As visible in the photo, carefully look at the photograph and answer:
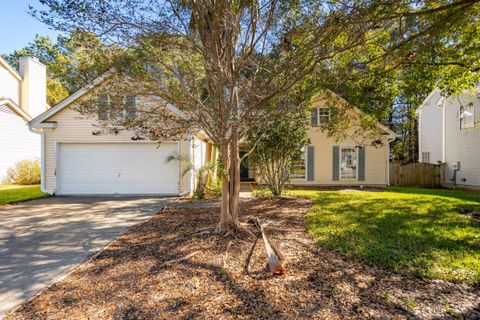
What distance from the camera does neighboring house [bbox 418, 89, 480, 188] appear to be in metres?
14.3

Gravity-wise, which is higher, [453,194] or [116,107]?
[116,107]

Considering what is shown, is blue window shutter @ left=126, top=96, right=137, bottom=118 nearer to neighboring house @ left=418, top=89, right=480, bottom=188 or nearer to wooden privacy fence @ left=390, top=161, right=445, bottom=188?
neighboring house @ left=418, top=89, right=480, bottom=188

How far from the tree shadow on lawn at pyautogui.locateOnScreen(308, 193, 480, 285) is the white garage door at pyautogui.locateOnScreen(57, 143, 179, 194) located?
6.56 metres

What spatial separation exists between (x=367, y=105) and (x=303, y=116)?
6.32ft

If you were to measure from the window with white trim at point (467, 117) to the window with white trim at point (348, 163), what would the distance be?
234 inches

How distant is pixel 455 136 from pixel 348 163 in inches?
253

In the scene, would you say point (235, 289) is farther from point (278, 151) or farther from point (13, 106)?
point (13, 106)

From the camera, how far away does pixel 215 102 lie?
5.10 meters

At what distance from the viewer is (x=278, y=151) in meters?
9.55

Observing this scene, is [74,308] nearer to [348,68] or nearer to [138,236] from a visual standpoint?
[138,236]

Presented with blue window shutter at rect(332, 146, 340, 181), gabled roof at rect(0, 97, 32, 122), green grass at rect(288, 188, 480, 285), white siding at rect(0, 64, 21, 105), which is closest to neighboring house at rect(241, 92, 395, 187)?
blue window shutter at rect(332, 146, 340, 181)

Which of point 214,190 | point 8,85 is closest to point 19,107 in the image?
point 8,85

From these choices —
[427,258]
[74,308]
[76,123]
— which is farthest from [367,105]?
[76,123]

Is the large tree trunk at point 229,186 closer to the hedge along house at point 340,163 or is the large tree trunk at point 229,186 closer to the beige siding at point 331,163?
the hedge along house at point 340,163
